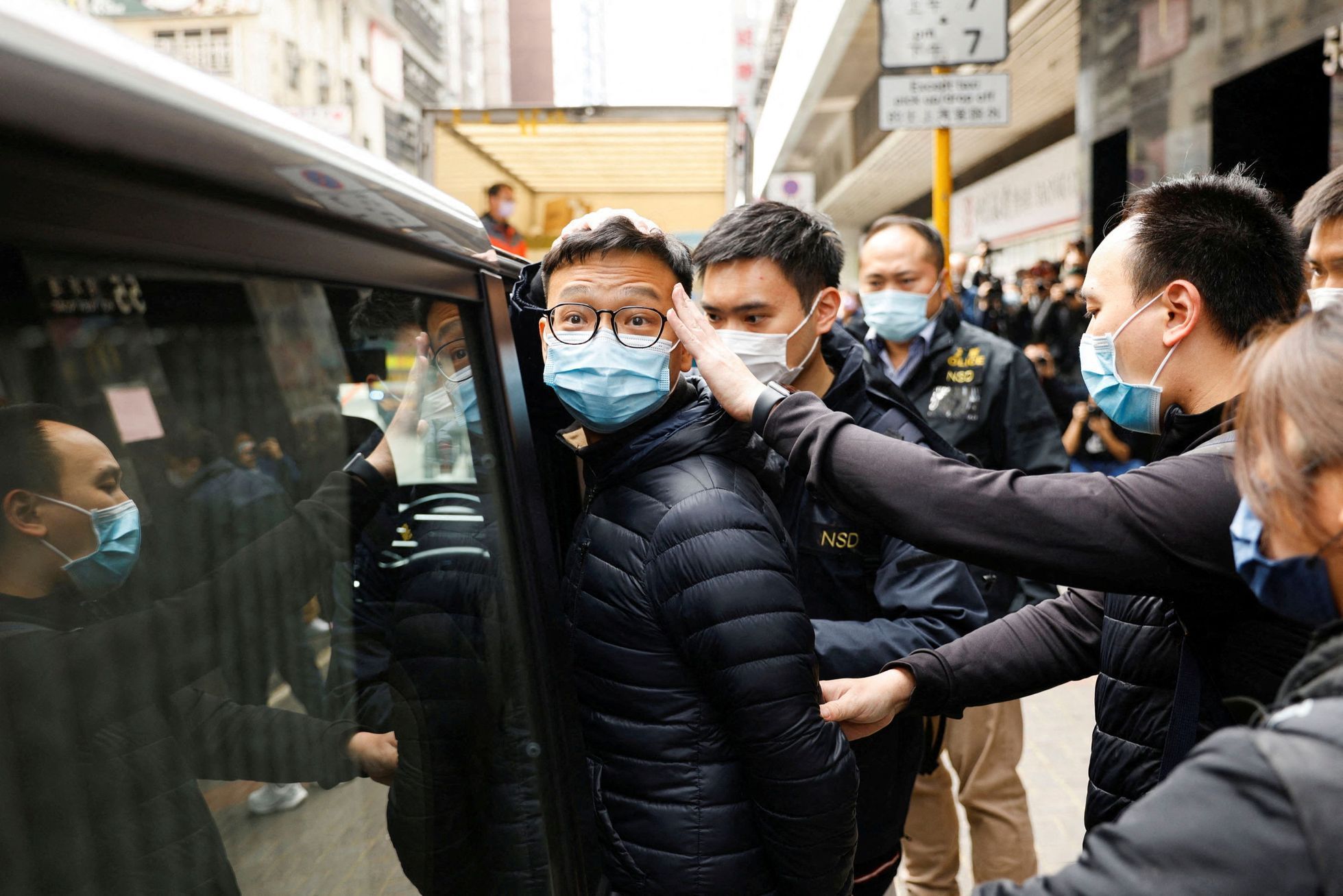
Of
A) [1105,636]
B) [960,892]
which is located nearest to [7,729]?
[1105,636]

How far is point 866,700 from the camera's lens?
1794 mm

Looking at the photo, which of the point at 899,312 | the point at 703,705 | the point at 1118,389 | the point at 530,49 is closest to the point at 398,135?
the point at 899,312

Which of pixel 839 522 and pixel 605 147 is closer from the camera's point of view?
pixel 839 522

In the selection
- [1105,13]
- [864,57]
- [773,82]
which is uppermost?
[773,82]

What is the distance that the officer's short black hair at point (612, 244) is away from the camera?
1742 mm

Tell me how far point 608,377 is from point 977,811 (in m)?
2.32

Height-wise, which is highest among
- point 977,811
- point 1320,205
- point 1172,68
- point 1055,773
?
point 1172,68

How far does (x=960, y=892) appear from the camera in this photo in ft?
11.4

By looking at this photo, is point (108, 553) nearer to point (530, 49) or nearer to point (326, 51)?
point (326, 51)

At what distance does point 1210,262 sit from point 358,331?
1288mm

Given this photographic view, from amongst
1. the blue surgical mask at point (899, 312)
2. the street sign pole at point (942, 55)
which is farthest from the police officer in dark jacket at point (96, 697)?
the street sign pole at point (942, 55)

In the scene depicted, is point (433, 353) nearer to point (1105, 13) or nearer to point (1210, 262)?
point (1210, 262)

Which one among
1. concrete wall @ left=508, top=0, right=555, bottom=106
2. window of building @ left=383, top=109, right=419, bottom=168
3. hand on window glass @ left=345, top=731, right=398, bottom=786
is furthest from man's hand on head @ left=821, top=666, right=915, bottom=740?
concrete wall @ left=508, top=0, right=555, bottom=106

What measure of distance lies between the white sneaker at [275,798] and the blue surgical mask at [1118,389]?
1.34 m
